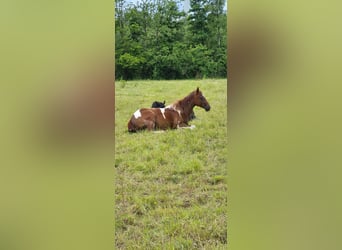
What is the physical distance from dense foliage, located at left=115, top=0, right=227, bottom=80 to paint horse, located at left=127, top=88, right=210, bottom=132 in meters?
0.12

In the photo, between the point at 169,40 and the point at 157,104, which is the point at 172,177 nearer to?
the point at 157,104

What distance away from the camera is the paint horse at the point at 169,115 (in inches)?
66.7

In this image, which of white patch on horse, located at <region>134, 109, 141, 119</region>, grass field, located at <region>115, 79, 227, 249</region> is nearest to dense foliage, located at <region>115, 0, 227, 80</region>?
grass field, located at <region>115, 79, 227, 249</region>

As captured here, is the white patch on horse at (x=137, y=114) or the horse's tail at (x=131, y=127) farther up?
the white patch on horse at (x=137, y=114)

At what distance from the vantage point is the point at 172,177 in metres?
1.67

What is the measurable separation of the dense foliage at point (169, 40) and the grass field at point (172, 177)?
6 cm

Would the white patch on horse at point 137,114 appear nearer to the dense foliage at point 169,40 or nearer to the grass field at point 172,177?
the grass field at point 172,177

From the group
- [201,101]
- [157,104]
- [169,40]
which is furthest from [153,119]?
[169,40]

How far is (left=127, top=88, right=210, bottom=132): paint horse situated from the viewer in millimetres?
1693

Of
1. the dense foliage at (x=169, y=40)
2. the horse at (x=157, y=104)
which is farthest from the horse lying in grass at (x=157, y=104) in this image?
the dense foliage at (x=169, y=40)

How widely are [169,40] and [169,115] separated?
366 mm

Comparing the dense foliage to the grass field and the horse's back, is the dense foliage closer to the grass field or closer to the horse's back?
the grass field
